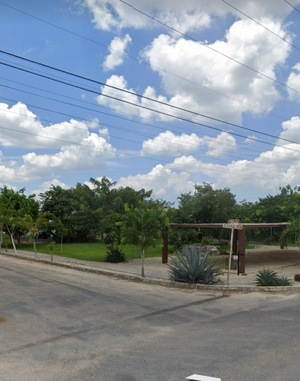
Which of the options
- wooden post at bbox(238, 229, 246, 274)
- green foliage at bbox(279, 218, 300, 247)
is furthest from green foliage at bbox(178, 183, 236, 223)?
wooden post at bbox(238, 229, 246, 274)

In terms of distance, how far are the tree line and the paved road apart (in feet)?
13.6

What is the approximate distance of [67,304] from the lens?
386 inches

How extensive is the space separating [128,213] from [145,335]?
27.0ft

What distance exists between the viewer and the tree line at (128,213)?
612 inches

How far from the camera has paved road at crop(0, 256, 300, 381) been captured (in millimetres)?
5180

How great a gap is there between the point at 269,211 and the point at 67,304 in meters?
31.0

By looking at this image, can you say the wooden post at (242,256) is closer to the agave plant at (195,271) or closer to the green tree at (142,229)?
the agave plant at (195,271)

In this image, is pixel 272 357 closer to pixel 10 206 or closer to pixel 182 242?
pixel 182 242

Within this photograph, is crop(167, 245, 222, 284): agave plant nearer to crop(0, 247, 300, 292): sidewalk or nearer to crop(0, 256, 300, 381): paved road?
crop(0, 247, 300, 292): sidewalk

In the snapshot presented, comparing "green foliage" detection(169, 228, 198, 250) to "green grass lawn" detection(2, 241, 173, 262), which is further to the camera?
"green foliage" detection(169, 228, 198, 250)

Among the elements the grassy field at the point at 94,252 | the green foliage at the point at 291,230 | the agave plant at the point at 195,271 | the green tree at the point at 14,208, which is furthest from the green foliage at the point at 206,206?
the agave plant at the point at 195,271

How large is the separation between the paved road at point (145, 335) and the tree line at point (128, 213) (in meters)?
4.14

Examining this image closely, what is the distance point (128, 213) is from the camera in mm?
14922

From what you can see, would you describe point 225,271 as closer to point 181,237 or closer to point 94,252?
point 181,237
